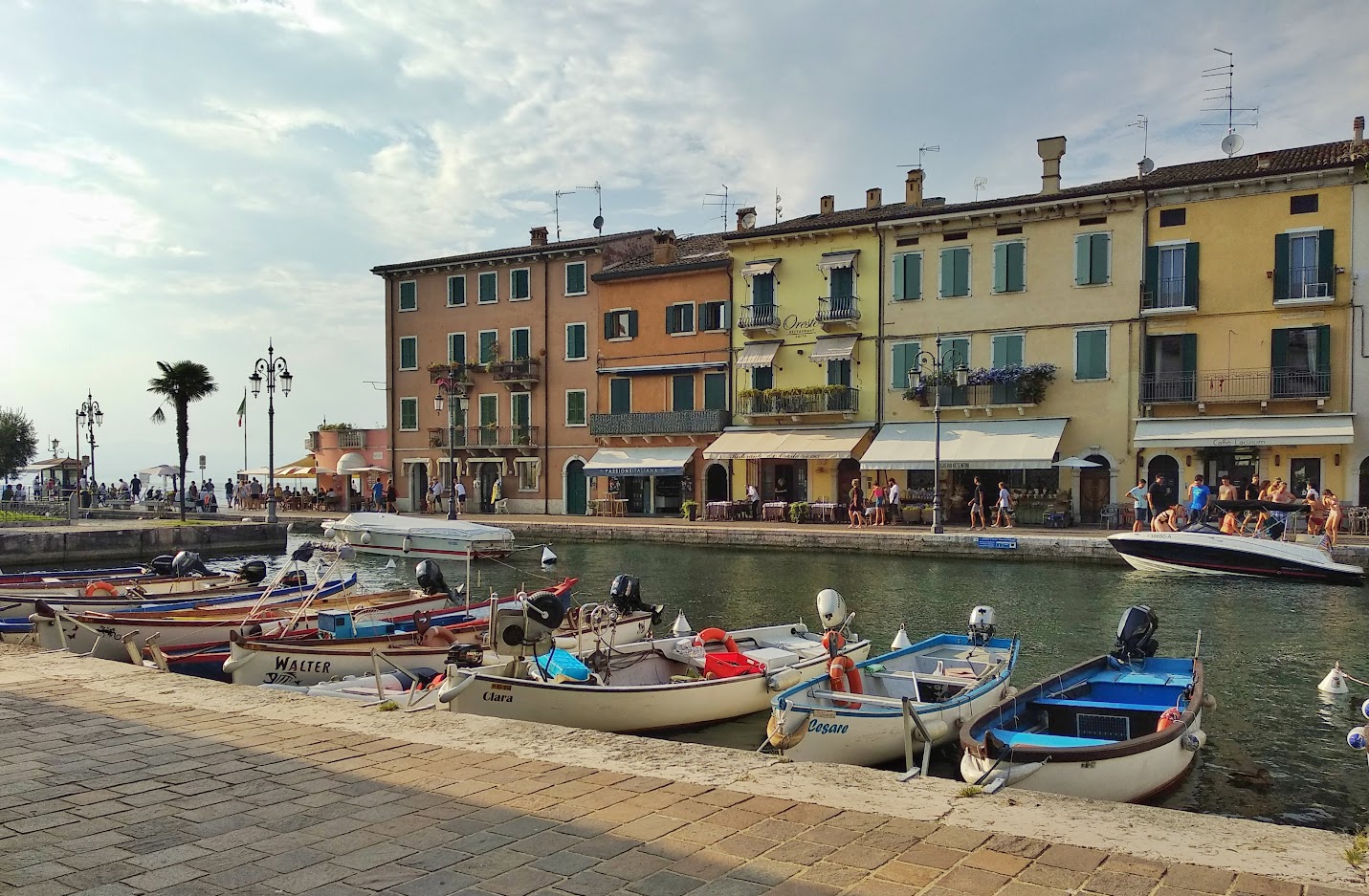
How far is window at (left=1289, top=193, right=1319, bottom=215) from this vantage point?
29781 mm

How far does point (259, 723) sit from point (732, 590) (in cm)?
1588

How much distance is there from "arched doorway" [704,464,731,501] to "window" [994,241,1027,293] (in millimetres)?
12683

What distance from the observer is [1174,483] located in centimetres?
3150

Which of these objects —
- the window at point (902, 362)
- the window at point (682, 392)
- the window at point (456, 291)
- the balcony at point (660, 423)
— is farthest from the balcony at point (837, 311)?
the window at point (456, 291)

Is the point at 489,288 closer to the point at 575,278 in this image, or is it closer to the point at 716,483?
the point at 575,278

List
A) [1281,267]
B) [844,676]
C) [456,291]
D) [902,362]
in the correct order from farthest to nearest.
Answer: [456,291]
[902,362]
[1281,267]
[844,676]

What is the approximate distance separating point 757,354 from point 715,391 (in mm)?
2472

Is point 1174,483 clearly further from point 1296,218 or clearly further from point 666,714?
point 666,714

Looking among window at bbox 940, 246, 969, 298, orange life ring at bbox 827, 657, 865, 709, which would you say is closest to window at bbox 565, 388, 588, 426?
window at bbox 940, 246, 969, 298

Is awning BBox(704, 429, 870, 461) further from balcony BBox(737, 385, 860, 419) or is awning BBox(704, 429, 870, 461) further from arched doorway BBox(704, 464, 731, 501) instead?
arched doorway BBox(704, 464, 731, 501)

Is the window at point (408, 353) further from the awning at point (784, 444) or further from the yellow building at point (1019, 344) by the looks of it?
the yellow building at point (1019, 344)

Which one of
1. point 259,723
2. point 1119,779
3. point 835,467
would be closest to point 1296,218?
point 835,467

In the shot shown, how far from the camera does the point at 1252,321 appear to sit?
30656 mm

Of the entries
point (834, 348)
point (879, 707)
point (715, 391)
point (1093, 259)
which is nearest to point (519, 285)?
point (715, 391)
